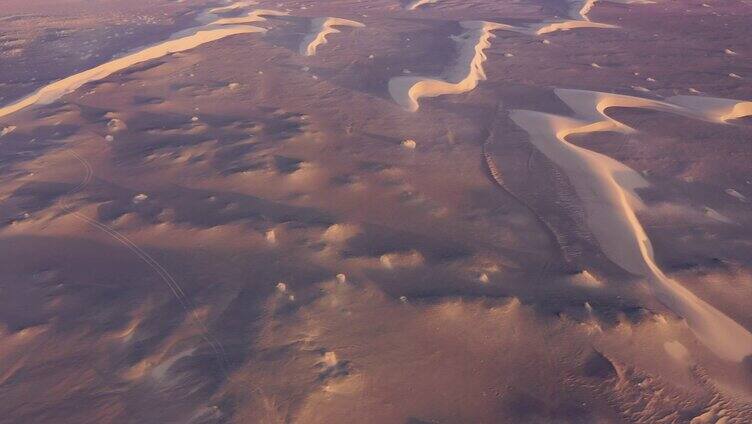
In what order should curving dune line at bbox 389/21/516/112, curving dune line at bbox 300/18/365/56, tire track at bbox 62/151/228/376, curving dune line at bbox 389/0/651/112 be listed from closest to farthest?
tire track at bbox 62/151/228/376 < curving dune line at bbox 389/21/516/112 < curving dune line at bbox 389/0/651/112 < curving dune line at bbox 300/18/365/56

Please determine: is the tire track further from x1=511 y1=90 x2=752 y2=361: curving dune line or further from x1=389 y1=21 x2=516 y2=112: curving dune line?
x1=389 y1=21 x2=516 y2=112: curving dune line

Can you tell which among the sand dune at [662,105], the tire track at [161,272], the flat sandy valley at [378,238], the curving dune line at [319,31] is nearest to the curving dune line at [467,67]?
the flat sandy valley at [378,238]

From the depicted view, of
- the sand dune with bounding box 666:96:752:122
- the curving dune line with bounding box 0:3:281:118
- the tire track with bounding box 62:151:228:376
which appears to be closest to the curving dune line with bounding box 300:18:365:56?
the curving dune line with bounding box 0:3:281:118

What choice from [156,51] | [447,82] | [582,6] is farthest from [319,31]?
[582,6]

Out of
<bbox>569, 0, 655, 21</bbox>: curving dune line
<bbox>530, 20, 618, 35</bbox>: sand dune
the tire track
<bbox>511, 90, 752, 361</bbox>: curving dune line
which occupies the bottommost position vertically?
the tire track

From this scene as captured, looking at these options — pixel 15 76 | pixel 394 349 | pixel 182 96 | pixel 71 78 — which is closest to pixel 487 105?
pixel 182 96

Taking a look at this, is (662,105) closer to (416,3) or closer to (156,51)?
(416,3)
